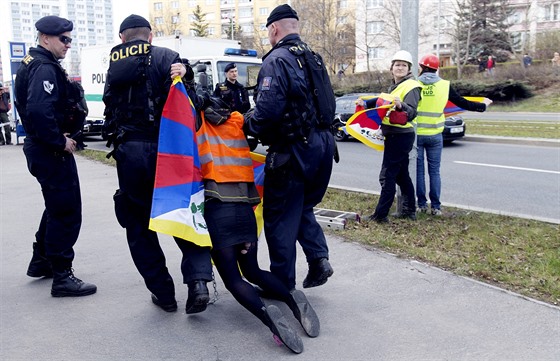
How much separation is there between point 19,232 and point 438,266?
16.1ft

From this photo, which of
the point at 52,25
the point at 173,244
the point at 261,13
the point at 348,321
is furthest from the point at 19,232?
the point at 261,13

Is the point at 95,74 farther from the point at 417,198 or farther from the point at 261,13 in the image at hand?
the point at 261,13

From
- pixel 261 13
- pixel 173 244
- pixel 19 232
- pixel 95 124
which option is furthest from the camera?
pixel 261 13

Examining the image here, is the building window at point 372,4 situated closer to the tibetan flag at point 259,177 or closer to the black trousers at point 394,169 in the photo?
the black trousers at point 394,169

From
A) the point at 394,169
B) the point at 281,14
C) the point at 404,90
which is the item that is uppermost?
the point at 281,14

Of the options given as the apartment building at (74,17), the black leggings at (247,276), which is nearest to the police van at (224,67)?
the black leggings at (247,276)

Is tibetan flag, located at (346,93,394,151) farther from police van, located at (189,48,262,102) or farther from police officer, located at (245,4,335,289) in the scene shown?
police van, located at (189,48,262,102)

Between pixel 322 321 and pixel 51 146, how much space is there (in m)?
2.51

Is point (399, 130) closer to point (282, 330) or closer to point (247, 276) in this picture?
point (247, 276)

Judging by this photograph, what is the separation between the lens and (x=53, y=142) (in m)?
4.48

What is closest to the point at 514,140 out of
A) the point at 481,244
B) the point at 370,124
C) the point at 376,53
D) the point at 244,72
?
the point at 244,72

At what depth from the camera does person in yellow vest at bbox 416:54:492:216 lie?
714 centimetres

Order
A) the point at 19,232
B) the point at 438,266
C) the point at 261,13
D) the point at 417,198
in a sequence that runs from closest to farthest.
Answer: the point at 438,266 → the point at 19,232 → the point at 417,198 → the point at 261,13

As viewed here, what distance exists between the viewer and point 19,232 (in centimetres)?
693
